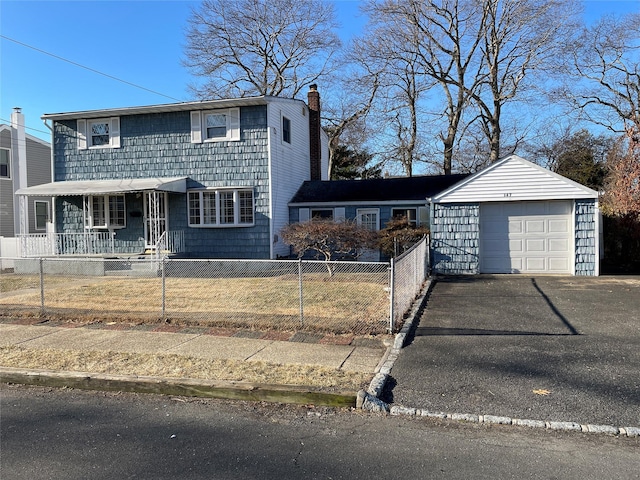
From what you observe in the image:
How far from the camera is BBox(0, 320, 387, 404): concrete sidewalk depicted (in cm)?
625

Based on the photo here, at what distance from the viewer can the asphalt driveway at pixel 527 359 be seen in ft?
15.9

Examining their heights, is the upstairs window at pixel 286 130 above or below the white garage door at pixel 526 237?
above

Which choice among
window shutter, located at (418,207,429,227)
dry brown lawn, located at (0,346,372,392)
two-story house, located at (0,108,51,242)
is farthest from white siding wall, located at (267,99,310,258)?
two-story house, located at (0,108,51,242)

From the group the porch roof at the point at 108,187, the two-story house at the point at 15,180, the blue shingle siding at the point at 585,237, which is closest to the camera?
the blue shingle siding at the point at 585,237

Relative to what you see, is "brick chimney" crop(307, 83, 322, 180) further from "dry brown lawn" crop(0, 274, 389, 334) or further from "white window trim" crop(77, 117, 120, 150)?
"dry brown lawn" crop(0, 274, 389, 334)

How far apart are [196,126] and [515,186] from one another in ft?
37.5

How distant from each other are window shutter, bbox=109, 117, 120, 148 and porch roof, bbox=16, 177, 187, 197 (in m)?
1.46

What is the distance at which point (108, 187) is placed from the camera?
17.1 m

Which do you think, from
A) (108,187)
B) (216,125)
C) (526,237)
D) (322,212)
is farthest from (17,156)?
(526,237)

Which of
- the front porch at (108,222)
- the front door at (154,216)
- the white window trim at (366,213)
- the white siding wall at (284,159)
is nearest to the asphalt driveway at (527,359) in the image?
the white window trim at (366,213)

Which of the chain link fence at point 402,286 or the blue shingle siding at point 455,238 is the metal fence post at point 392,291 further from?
the blue shingle siding at point 455,238

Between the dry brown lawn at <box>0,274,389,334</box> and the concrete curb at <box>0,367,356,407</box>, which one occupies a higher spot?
the dry brown lawn at <box>0,274,389,334</box>

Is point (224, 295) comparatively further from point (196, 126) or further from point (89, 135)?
point (89, 135)

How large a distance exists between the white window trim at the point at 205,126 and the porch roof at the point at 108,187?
1673 millimetres
